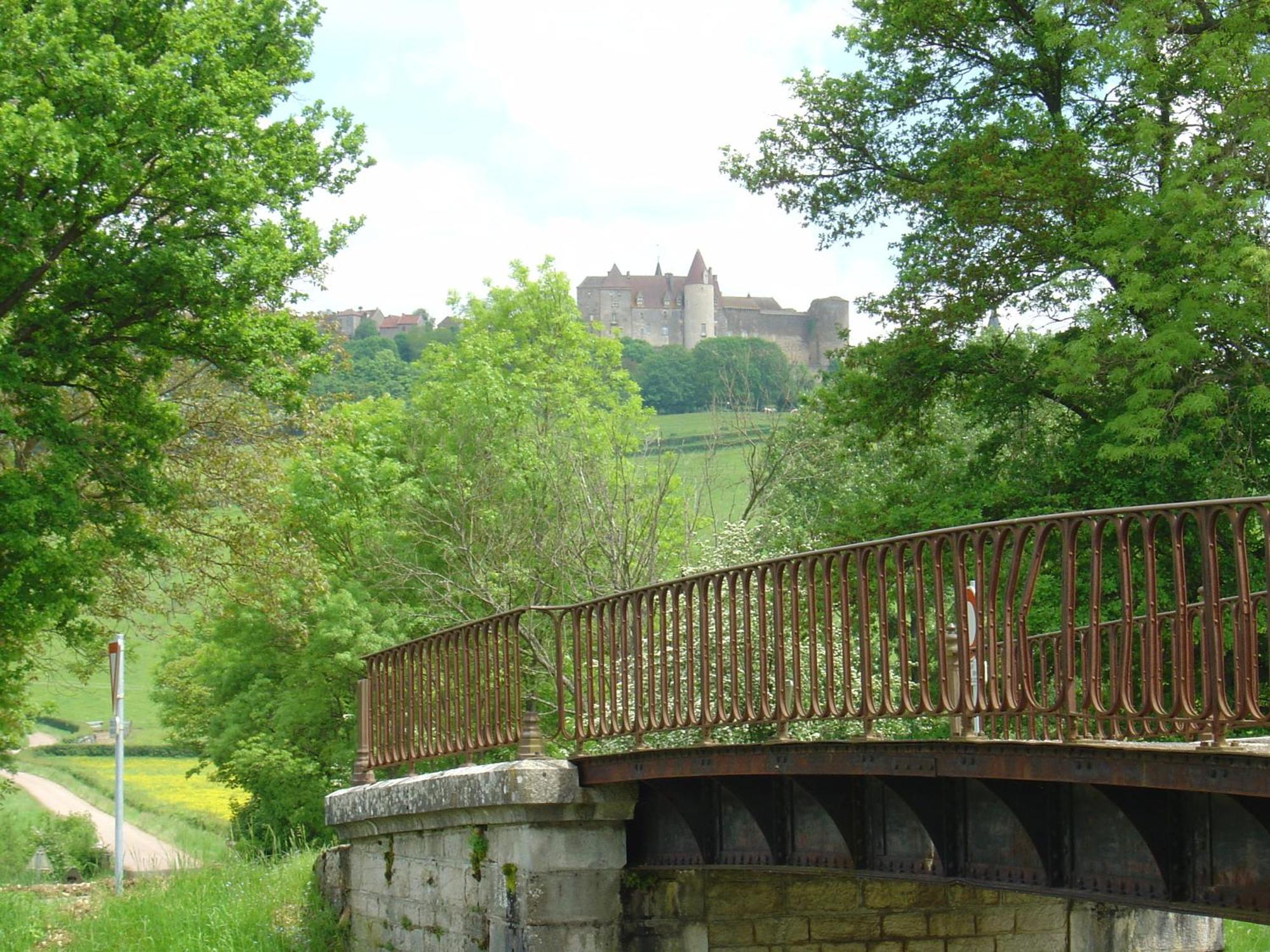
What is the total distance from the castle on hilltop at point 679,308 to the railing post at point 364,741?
16195 cm

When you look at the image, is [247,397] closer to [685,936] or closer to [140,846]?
[140,846]

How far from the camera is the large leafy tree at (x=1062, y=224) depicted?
2055 centimetres

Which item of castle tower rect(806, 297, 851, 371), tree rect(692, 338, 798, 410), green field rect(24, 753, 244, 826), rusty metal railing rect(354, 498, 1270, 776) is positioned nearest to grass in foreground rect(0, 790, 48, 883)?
green field rect(24, 753, 244, 826)

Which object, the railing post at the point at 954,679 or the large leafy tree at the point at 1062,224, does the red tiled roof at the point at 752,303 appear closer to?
the large leafy tree at the point at 1062,224

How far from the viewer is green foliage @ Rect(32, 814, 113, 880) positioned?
25.1 metres

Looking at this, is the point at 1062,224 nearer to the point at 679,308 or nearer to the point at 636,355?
the point at 636,355

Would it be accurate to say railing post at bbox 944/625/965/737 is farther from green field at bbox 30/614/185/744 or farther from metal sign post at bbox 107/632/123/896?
green field at bbox 30/614/185/744

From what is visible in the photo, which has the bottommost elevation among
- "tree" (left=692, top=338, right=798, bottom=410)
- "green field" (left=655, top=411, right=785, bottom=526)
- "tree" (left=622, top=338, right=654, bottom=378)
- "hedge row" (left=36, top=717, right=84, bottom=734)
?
"hedge row" (left=36, top=717, right=84, bottom=734)

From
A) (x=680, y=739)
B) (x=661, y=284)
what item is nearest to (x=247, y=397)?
(x=680, y=739)

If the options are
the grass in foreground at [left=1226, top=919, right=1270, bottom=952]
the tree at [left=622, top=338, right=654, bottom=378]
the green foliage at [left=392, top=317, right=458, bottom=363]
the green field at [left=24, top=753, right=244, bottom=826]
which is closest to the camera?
the grass in foreground at [left=1226, top=919, right=1270, bottom=952]

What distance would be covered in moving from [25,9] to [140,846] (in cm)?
1914

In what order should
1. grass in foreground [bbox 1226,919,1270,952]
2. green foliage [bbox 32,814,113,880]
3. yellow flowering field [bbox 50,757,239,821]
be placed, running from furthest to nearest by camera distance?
yellow flowering field [bbox 50,757,239,821] < green foliage [bbox 32,814,113,880] < grass in foreground [bbox 1226,919,1270,952]

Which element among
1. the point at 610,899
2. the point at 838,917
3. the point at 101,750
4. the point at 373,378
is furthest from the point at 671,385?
the point at 610,899

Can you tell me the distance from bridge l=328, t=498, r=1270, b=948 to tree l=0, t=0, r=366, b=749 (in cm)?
817
